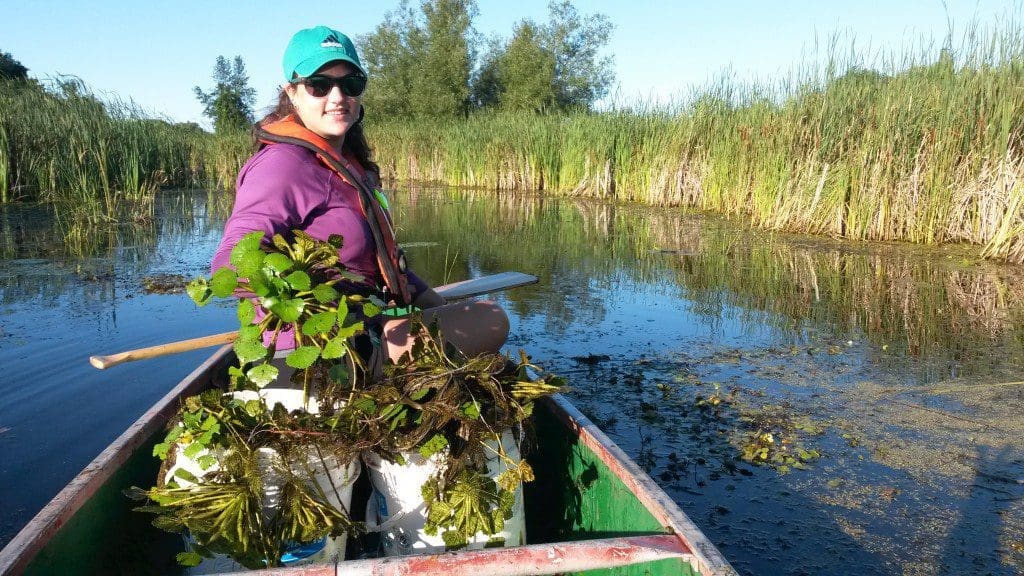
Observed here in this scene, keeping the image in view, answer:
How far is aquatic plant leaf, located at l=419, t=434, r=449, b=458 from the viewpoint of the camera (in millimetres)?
1883

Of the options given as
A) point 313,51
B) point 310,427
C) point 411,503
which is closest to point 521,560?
point 411,503

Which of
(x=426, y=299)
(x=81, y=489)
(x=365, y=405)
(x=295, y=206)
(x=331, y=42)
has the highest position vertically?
(x=331, y=42)

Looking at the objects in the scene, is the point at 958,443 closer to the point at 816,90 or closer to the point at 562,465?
the point at 562,465

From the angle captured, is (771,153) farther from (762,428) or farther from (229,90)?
(229,90)

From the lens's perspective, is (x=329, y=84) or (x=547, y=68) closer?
(x=329, y=84)

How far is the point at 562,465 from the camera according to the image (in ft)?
8.07

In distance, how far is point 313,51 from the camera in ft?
7.66

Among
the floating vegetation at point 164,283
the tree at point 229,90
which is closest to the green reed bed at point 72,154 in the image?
the floating vegetation at point 164,283

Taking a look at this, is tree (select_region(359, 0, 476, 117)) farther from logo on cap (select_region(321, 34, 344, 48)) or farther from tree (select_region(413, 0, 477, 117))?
logo on cap (select_region(321, 34, 344, 48))

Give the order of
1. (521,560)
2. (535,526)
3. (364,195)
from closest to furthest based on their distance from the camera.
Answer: (521,560), (364,195), (535,526)

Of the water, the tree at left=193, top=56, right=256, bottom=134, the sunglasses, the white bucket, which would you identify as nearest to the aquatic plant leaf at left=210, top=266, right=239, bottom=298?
the white bucket

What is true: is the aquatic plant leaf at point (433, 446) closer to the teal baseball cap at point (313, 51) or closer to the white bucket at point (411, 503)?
the white bucket at point (411, 503)

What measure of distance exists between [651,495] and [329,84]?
1.63 metres

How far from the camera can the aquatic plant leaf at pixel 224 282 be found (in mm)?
1736
